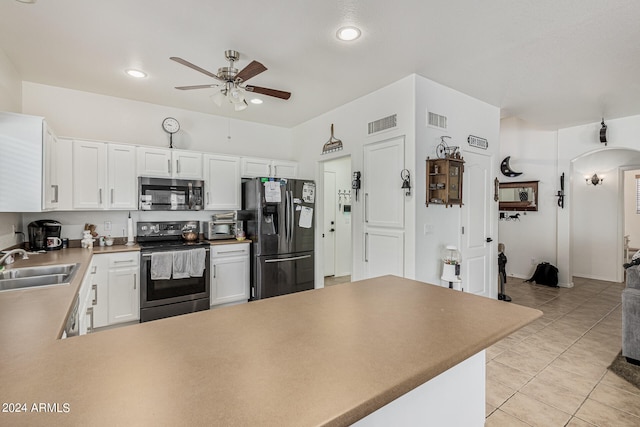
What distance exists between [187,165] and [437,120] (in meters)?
3.14

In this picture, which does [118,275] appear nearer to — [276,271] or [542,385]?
[276,271]

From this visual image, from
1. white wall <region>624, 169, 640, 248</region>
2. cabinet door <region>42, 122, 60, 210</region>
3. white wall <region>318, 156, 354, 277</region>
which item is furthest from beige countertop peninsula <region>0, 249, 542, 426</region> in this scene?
white wall <region>624, 169, 640, 248</region>

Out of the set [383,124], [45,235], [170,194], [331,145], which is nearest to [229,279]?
[170,194]

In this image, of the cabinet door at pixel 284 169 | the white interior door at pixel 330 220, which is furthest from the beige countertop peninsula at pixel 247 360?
the white interior door at pixel 330 220

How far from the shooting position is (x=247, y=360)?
2.87 feet

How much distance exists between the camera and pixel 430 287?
1.70 meters

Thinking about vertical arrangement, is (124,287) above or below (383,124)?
below

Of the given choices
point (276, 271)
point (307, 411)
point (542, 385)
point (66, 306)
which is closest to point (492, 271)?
point (542, 385)

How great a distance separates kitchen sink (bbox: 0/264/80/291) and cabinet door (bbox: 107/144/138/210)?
1.34m

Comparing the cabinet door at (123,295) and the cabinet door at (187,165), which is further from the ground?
the cabinet door at (187,165)

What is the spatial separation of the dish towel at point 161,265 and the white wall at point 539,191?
5.40 metres

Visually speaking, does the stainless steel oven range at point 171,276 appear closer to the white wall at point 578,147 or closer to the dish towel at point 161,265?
the dish towel at point 161,265

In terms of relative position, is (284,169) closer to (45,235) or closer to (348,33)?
(348,33)

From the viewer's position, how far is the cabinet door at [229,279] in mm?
3873
